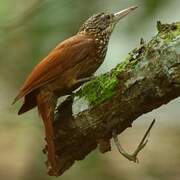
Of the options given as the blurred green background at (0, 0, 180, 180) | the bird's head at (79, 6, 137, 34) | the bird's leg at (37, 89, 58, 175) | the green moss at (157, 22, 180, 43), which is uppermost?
the green moss at (157, 22, 180, 43)

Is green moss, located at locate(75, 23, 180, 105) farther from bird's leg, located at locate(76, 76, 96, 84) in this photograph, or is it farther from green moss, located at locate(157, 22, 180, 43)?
bird's leg, located at locate(76, 76, 96, 84)

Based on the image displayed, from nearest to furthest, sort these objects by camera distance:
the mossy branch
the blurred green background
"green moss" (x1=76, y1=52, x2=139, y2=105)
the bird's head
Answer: the mossy branch, "green moss" (x1=76, y1=52, x2=139, y2=105), the bird's head, the blurred green background

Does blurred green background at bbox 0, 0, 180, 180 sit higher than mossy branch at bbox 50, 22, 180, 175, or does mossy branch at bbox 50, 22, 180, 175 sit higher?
mossy branch at bbox 50, 22, 180, 175

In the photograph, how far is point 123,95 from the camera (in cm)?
312

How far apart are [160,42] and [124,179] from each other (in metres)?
3.76

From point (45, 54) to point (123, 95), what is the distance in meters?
2.90

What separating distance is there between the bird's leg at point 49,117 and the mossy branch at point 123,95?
44 millimetres

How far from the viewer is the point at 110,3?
6.26m

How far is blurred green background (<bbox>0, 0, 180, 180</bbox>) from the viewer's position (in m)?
5.99

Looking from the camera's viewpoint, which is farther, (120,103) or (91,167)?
(91,167)

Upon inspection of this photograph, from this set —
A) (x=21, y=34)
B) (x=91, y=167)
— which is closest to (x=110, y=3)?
(x=21, y=34)

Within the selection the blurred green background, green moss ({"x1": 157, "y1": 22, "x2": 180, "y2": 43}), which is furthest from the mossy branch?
the blurred green background

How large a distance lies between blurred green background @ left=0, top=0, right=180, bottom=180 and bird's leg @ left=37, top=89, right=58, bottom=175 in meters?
2.31

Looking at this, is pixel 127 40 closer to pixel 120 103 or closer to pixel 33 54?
pixel 33 54
